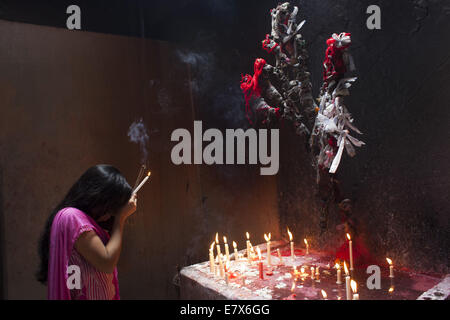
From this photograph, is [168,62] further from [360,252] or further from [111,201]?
[360,252]

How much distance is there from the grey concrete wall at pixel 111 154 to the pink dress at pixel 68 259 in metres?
1.59

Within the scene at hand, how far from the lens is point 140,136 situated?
12.8ft

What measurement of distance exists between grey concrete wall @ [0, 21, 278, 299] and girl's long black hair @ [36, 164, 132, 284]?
1.41 meters

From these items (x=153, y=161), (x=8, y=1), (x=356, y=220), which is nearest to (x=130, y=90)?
(x=153, y=161)

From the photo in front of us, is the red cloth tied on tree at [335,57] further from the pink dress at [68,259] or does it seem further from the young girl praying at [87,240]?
the pink dress at [68,259]

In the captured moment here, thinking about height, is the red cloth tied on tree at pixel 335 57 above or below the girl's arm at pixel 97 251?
above

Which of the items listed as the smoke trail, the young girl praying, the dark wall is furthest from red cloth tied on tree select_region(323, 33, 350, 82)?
the smoke trail

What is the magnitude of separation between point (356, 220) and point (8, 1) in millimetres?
4499

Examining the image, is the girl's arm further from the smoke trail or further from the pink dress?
the smoke trail

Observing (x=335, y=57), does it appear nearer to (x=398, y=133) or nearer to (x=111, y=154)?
(x=398, y=133)

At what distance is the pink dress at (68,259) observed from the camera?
1.93 metres

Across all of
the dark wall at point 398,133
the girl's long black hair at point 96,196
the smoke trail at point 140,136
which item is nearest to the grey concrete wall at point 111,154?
the smoke trail at point 140,136

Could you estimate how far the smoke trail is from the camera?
3850mm

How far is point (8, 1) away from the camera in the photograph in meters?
3.57
